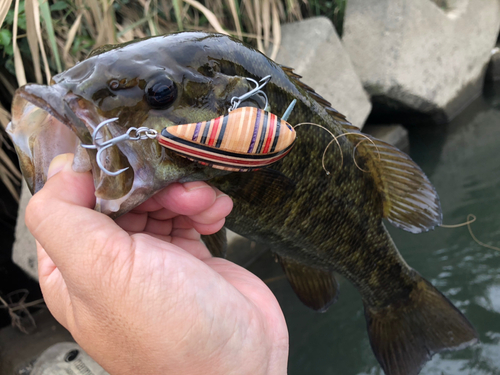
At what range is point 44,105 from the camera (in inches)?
29.2

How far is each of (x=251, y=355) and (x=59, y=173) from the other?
0.63 metres

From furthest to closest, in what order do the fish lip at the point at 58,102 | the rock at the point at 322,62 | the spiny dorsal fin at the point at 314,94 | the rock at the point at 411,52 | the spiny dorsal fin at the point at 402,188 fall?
the rock at the point at 411,52 < the rock at the point at 322,62 < the spiny dorsal fin at the point at 402,188 < the spiny dorsal fin at the point at 314,94 < the fish lip at the point at 58,102

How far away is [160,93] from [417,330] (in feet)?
5.03

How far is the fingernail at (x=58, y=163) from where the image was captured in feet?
2.83

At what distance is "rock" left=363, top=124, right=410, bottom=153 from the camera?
374 cm

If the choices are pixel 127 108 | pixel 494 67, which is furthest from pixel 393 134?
pixel 127 108

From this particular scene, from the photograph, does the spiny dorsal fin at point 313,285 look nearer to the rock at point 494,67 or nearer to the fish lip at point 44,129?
the fish lip at point 44,129

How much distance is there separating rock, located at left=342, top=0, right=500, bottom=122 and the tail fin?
8.78 feet

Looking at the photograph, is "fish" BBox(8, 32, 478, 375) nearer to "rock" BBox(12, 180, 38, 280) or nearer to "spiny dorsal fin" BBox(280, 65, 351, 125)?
"spiny dorsal fin" BBox(280, 65, 351, 125)

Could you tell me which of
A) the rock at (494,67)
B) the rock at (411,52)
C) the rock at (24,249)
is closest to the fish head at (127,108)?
the rock at (24,249)

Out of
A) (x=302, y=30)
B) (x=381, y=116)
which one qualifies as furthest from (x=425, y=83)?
(x=302, y=30)

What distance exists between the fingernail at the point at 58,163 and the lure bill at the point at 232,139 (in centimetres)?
25

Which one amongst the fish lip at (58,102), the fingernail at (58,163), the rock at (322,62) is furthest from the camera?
the rock at (322,62)

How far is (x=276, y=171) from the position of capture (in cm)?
107
